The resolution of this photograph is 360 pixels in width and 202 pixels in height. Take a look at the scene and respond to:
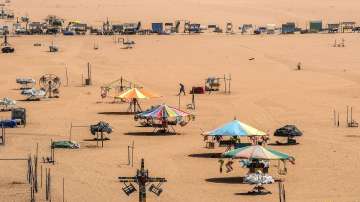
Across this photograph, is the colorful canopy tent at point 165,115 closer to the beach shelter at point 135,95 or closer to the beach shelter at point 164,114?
the beach shelter at point 164,114

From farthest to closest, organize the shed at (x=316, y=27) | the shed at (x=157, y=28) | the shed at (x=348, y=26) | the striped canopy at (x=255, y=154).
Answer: the shed at (x=348, y=26)
the shed at (x=316, y=27)
the shed at (x=157, y=28)
the striped canopy at (x=255, y=154)

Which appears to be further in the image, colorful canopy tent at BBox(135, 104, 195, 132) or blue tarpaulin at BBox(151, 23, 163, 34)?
blue tarpaulin at BBox(151, 23, 163, 34)

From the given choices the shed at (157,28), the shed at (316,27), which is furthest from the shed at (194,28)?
the shed at (316,27)

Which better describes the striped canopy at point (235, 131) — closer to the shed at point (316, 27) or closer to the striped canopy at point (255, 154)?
the striped canopy at point (255, 154)

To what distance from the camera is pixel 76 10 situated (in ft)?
365

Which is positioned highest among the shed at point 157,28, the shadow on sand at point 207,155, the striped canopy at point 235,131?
the shed at point 157,28

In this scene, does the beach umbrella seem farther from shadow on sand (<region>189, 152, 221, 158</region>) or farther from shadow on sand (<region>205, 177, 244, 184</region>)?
shadow on sand (<region>205, 177, 244, 184</region>)

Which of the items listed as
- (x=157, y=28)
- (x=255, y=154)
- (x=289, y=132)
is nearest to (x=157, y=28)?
(x=157, y=28)

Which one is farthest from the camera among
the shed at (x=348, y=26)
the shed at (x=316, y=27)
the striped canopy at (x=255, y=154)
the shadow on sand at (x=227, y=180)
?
the shed at (x=348, y=26)

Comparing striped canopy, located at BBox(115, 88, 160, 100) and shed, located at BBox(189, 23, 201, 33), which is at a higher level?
shed, located at BBox(189, 23, 201, 33)

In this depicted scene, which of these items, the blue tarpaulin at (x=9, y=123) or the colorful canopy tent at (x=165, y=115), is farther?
the blue tarpaulin at (x=9, y=123)

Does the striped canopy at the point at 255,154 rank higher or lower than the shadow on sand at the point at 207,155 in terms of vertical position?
higher

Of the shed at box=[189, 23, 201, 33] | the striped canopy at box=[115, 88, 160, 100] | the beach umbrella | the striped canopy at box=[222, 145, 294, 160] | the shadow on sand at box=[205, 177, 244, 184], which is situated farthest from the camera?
the shed at box=[189, 23, 201, 33]

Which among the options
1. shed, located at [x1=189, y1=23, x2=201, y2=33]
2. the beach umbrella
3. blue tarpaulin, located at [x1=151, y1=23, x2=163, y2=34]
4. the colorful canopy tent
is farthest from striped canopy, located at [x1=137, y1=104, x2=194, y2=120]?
shed, located at [x1=189, y1=23, x2=201, y2=33]
